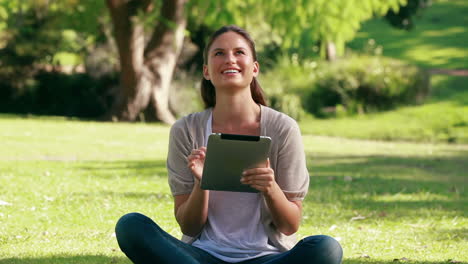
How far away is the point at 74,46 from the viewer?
82.9 feet

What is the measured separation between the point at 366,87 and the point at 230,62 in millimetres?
19020

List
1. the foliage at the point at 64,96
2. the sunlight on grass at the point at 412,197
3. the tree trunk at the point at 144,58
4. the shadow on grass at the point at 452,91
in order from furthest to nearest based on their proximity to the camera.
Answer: the shadow on grass at the point at 452,91 → the foliage at the point at 64,96 → the tree trunk at the point at 144,58 → the sunlight on grass at the point at 412,197

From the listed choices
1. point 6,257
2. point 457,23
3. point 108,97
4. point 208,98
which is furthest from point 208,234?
point 457,23

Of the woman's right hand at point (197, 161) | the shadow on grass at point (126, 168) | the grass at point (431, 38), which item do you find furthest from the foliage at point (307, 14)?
the woman's right hand at point (197, 161)

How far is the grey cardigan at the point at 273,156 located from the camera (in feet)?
13.4

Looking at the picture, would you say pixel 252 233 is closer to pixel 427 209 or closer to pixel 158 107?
pixel 427 209

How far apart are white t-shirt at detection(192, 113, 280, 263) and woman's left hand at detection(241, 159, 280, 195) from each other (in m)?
0.37

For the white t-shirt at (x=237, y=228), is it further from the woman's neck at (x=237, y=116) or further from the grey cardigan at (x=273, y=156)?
the woman's neck at (x=237, y=116)

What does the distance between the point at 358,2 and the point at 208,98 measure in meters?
15.8

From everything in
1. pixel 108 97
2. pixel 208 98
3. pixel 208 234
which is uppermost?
pixel 208 98

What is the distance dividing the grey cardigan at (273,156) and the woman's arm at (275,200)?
0.26 ft

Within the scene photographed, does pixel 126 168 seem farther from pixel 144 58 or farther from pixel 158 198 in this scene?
pixel 144 58

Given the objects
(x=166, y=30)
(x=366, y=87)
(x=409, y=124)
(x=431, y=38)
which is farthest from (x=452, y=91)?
(x=431, y=38)

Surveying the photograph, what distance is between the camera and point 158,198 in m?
8.66
